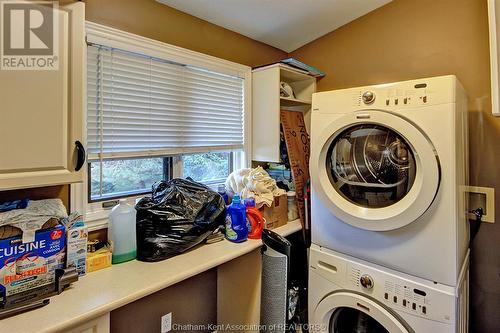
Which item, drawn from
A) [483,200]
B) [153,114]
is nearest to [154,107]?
[153,114]

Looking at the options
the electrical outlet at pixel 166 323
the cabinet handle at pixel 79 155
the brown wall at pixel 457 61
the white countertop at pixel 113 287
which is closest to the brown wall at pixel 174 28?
the cabinet handle at pixel 79 155

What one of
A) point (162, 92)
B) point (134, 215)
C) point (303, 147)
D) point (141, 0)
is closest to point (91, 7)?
point (141, 0)

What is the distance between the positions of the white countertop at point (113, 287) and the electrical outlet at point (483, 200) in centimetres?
140

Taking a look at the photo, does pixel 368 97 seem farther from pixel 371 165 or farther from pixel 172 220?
pixel 172 220

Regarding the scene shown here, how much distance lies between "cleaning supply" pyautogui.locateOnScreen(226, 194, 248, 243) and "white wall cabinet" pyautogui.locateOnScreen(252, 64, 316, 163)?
2.11ft

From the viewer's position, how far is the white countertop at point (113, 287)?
92 cm

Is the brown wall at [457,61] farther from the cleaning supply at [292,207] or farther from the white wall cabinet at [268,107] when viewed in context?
the cleaning supply at [292,207]

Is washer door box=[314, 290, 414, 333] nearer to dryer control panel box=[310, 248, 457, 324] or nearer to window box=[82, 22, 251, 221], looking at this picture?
dryer control panel box=[310, 248, 457, 324]

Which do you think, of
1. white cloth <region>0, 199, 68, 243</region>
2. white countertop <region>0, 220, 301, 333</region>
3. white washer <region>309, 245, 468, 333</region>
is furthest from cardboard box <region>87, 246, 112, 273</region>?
white washer <region>309, 245, 468, 333</region>

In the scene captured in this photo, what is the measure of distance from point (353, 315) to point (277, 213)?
753mm

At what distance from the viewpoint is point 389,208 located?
1.33m

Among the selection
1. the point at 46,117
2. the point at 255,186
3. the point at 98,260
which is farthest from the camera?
the point at 255,186

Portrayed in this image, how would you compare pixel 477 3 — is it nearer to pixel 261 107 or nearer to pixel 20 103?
pixel 261 107

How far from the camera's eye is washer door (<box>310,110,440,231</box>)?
122 centimetres
